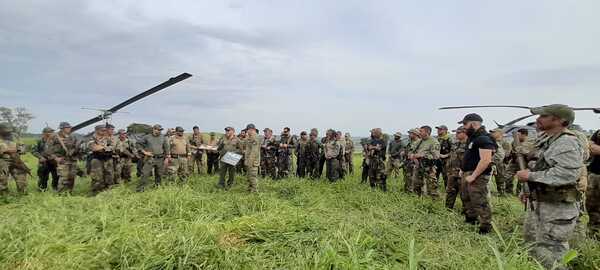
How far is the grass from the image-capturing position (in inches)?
110

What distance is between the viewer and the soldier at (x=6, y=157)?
6905 millimetres

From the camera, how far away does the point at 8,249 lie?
311 centimetres

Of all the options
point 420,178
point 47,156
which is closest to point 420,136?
point 420,178

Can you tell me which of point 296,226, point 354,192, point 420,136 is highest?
point 420,136

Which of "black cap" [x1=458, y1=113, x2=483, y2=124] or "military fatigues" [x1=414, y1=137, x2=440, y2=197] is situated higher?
"black cap" [x1=458, y1=113, x2=483, y2=124]

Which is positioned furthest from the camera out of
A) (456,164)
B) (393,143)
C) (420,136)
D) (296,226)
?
(393,143)

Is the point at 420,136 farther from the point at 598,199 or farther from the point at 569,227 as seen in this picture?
the point at 569,227

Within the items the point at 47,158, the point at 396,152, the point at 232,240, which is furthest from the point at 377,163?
the point at 47,158

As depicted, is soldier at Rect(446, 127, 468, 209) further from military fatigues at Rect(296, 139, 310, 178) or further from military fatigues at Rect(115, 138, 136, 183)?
military fatigues at Rect(115, 138, 136, 183)

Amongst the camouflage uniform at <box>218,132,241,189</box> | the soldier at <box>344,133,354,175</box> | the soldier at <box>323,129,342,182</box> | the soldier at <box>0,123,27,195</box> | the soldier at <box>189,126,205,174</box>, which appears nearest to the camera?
the soldier at <box>0,123,27,195</box>

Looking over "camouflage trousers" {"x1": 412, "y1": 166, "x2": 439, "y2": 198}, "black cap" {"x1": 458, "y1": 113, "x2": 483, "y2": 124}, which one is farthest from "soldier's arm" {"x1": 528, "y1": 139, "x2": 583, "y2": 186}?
"camouflage trousers" {"x1": 412, "y1": 166, "x2": 439, "y2": 198}

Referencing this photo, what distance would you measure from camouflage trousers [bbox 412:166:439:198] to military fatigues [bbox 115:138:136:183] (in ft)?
22.5

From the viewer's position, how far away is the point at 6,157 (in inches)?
276

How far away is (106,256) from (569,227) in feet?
13.0
